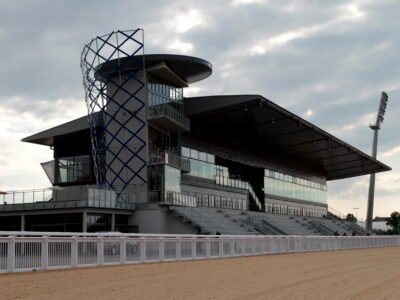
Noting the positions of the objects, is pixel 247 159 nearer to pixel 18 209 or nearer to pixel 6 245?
pixel 18 209

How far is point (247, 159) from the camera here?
2611 inches

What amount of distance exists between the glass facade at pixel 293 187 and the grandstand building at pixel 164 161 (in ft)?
16.5

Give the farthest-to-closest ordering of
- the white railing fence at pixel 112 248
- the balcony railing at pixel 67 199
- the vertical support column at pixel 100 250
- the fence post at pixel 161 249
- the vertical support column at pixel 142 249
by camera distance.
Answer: the balcony railing at pixel 67 199, the fence post at pixel 161 249, the vertical support column at pixel 142 249, the vertical support column at pixel 100 250, the white railing fence at pixel 112 248

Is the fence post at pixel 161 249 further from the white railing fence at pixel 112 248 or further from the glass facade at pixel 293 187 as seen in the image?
the glass facade at pixel 293 187

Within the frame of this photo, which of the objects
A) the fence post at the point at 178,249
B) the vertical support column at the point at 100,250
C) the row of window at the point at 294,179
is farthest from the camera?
the row of window at the point at 294,179

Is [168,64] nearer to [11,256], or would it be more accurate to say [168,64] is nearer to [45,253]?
[45,253]

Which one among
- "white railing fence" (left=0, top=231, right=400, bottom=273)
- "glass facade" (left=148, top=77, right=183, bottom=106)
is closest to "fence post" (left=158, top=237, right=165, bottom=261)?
"white railing fence" (left=0, top=231, right=400, bottom=273)

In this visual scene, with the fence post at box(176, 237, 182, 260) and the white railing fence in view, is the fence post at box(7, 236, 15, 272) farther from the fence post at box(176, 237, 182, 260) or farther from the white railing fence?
the fence post at box(176, 237, 182, 260)

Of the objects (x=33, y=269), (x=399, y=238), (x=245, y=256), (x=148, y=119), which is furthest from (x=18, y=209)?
(x=399, y=238)

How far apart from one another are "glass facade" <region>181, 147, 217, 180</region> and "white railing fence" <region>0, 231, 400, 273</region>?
1967 cm

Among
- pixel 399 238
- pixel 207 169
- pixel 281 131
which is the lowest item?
pixel 399 238

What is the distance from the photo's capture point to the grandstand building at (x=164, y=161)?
138 ft

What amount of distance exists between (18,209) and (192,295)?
33280 millimetres

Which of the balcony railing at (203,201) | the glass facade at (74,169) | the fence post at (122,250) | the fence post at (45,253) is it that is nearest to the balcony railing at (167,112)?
the balcony railing at (203,201)
